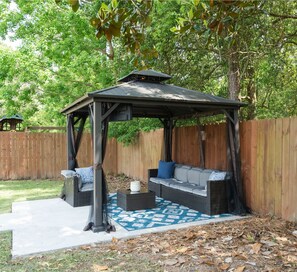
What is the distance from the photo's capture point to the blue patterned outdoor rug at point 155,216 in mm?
5430

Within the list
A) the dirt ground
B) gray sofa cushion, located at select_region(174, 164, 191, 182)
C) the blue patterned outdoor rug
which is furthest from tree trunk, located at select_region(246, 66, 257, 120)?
the dirt ground

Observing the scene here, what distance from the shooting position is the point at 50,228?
17.1ft

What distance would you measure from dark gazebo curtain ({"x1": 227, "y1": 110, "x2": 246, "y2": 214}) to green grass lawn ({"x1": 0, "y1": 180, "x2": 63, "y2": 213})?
15.5 ft

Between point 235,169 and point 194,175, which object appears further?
point 194,175

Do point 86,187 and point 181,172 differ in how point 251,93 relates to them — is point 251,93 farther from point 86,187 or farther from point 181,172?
point 86,187

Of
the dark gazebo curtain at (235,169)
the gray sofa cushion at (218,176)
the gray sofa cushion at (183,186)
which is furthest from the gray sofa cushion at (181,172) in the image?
the dark gazebo curtain at (235,169)

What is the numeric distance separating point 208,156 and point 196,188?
1.12 metres

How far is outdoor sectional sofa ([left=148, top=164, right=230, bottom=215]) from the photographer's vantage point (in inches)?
238

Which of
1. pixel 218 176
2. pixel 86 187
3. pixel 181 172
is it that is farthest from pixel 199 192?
pixel 86 187

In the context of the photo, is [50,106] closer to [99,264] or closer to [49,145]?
[49,145]

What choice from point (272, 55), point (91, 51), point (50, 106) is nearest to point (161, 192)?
point (272, 55)

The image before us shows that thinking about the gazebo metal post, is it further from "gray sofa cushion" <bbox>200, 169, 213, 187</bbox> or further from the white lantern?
the white lantern

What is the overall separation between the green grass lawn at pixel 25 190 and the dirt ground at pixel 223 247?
151 inches

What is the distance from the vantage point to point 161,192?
779cm
